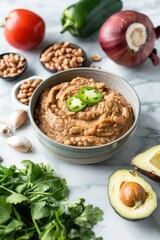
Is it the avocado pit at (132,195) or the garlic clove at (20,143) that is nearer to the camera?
the avocado pit at (132,195)

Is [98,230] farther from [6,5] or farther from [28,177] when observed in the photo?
[6,5]

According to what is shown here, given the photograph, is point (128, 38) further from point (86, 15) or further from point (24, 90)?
point (24, 90)

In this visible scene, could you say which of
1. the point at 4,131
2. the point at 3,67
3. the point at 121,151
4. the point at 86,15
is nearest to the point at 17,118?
the point at 4,131

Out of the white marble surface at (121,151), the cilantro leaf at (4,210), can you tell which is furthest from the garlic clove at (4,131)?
the cilantro leaf at (4,210)

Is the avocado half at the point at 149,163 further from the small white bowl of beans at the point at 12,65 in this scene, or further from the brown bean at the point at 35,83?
the small white bowl of beans at the point at 12,65

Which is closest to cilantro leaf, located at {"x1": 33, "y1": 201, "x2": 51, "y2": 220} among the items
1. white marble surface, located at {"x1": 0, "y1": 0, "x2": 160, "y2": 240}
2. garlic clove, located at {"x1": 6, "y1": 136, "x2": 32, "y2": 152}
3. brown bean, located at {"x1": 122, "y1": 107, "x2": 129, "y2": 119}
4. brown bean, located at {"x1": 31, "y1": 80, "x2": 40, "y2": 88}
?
white marble surface, located at {"x1": 0, "y1": 0, "x2": 160, "y2": 240}

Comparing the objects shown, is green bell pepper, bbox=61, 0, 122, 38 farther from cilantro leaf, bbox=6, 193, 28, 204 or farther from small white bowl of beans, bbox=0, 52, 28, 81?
cilantro leaf, bbox=6, 193, 28, 204
